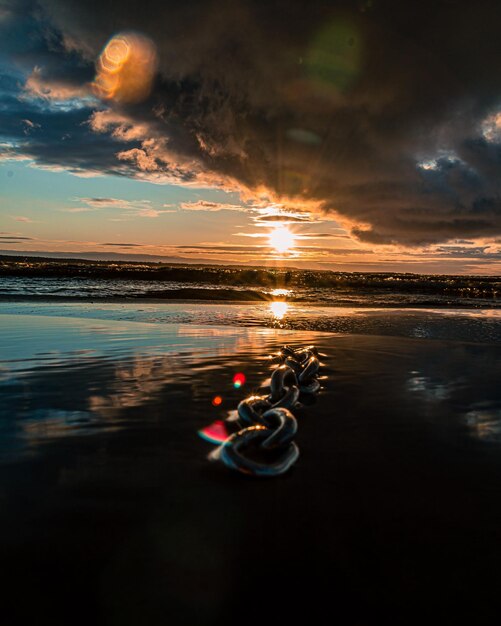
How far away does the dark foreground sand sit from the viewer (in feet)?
7.48

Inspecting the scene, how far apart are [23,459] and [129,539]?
1.46m

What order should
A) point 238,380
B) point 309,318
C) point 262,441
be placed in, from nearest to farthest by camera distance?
point 262,441 → point 238,380 → point 309,318

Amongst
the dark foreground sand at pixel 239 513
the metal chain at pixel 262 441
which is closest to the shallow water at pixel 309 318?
the dark foreground sand at pixel 239 513

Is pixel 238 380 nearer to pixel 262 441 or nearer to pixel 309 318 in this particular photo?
pixel 262 441

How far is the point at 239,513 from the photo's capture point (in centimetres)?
301

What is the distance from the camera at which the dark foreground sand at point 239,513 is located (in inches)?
89.8

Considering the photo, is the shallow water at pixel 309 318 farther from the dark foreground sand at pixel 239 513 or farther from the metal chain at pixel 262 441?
the metal chain at pixel 262 441

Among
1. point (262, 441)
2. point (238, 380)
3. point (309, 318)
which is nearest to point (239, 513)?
point (262, 441)

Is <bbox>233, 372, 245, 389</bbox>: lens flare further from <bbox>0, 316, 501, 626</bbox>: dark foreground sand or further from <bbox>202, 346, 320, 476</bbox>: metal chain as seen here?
<bbox>202, 346, 320, 476</bbox>: metal chain

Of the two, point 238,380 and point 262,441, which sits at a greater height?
point 262,441

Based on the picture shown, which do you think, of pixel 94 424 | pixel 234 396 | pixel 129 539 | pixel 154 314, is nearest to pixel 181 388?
pixel 234 396

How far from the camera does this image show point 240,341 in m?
10.1

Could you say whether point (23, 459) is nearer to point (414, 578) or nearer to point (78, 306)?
point (414, 578)

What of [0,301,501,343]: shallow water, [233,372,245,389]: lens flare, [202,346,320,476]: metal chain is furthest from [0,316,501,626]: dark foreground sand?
[0,301,501,343]: shallow water
